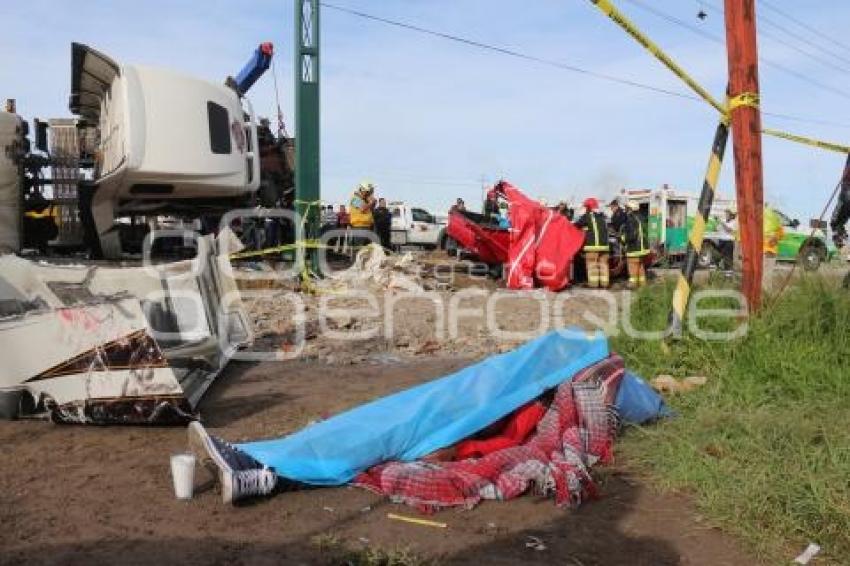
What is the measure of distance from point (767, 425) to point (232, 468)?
2.67 m

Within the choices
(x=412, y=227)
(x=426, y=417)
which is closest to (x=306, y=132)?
(x=426, y=417)

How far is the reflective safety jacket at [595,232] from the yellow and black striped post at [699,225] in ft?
24.6

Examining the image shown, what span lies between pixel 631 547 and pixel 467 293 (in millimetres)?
8110

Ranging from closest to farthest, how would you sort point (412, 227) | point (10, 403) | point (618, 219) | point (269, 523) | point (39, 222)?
point (269, 523) → point (10, 403) → point (39, 222) → point (618, 219) → point (412, 227)

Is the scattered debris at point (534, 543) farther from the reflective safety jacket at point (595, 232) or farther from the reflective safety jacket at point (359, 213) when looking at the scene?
the reflective safety jacket at point (359, 213)

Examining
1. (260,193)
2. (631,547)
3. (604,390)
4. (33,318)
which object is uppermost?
(260,193)

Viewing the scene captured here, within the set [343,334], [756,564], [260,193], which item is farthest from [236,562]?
[260,193]

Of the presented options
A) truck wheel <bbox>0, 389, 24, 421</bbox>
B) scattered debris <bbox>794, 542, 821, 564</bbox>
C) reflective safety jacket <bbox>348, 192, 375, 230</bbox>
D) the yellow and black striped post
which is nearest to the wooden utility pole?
the yellow and black striped post

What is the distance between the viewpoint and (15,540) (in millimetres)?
3449

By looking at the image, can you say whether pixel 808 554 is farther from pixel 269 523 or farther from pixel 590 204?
pixel 590 204

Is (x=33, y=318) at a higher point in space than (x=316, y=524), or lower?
higher

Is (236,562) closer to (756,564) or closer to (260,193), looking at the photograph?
(756,564)

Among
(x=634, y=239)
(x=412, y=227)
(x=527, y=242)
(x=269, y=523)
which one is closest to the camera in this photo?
(x=269, y=523)

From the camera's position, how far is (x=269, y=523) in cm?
369
